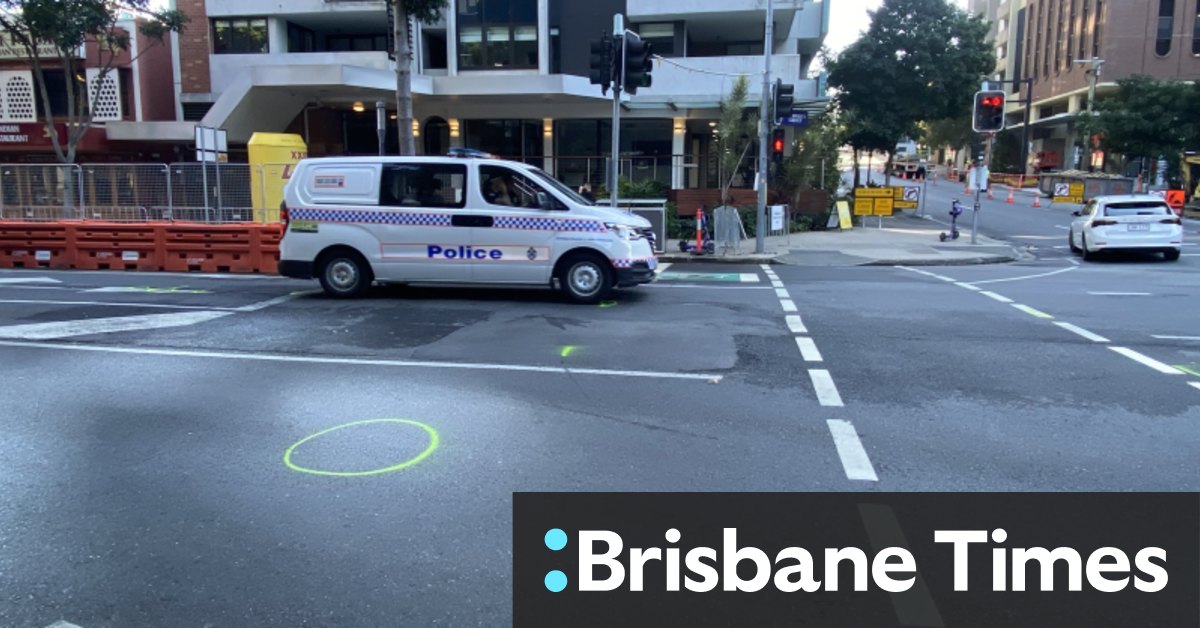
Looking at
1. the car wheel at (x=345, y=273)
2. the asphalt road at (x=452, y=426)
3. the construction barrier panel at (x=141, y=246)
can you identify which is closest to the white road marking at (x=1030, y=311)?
the asphalt road at (x=452, y=426)

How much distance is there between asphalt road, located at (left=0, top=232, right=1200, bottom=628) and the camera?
3.83 m

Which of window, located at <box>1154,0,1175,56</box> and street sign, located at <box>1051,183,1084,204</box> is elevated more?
window, located at <box>1154,0,1175,56</box>

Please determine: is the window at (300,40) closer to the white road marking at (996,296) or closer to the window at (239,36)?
the window at (239,36)

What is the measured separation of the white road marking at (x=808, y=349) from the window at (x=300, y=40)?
89.7ft

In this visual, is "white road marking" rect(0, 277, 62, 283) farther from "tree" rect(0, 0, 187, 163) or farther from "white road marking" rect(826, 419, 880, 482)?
"white road marking" rect(826, 419, 880, 482)

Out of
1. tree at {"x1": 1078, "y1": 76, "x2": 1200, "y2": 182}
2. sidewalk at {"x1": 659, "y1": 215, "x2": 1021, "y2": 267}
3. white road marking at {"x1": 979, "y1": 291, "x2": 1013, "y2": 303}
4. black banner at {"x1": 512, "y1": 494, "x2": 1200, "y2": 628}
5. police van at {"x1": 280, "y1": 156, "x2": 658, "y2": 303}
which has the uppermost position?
tree at {"x1": 1078, "y1": 76, "x2": 1200, "y2": 182}

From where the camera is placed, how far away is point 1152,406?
650 cm

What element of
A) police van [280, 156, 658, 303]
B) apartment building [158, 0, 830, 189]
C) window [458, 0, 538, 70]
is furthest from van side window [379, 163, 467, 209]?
window [458, 0, 538, 70]

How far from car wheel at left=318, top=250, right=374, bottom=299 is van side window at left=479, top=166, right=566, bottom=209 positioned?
2.11 m

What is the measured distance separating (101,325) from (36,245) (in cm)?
903

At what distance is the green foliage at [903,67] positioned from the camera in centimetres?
3559

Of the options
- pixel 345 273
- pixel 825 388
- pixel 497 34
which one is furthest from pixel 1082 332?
pixel 497 34

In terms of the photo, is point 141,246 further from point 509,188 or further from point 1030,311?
point 1030,311

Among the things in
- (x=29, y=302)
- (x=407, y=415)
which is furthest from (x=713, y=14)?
(x=407, y=415)
